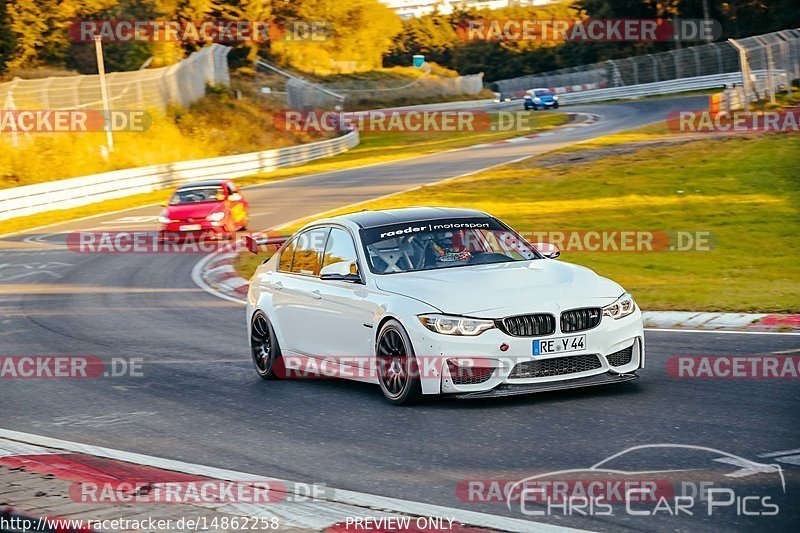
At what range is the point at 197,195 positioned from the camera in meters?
28.1

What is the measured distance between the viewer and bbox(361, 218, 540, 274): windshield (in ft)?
32.3

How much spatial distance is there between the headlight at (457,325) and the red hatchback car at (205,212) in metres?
19.0

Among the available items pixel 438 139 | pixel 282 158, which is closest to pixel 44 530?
pixel 282 158

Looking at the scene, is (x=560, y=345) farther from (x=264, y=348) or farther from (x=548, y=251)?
(x=264, y=348)

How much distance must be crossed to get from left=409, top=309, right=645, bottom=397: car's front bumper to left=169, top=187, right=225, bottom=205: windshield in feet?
64.6

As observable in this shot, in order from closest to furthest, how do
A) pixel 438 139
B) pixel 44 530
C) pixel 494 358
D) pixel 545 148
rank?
1. pixel 44 530
2. pixel 494 358
3. pixel 545 148
4. pixel 438 139

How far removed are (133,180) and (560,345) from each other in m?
34.3

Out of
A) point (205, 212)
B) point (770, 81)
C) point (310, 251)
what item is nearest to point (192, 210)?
point (205, 212)

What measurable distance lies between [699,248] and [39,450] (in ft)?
52.8

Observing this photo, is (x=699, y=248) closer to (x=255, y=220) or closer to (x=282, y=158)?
(x=255, y=220)

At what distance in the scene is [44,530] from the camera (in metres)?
5.77

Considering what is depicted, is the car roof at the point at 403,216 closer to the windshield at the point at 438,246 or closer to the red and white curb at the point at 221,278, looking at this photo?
the windshield at the point at 438,246

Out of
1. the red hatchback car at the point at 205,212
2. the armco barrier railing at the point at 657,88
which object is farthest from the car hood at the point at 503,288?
the armco barrier railing at the point at 657,88

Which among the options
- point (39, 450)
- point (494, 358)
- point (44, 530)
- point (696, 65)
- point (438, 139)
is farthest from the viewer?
point (696, 65)
